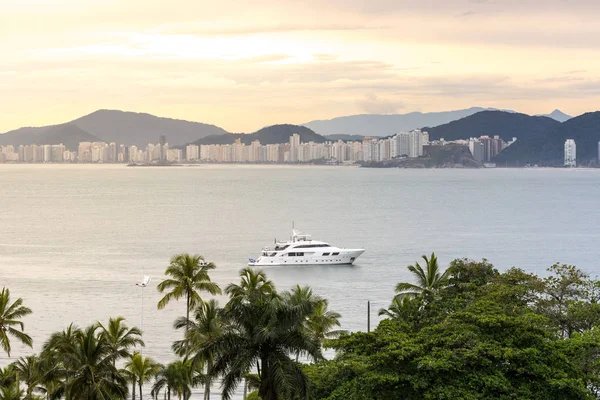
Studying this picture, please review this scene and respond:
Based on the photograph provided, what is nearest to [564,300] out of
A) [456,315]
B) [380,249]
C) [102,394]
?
[456,315]

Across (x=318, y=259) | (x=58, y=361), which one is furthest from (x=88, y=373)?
A: (x=318, y=259)

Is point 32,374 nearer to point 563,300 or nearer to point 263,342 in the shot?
point 263,342

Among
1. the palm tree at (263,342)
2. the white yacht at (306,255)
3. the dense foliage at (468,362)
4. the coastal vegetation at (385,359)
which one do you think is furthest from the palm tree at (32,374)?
the white yacht at (306,255)

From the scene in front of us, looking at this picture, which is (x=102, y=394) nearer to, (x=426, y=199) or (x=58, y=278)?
(x=58, y=278)

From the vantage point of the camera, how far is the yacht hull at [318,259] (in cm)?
7969

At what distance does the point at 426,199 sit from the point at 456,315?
155m

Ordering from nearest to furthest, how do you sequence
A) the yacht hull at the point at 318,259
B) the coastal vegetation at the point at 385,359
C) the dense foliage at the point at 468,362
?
the dense foliage at the point at 468,362, the coastal vegetation at the point at 385,359, the yacht hull at the point at 318,259

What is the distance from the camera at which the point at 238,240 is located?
98062 millimetres

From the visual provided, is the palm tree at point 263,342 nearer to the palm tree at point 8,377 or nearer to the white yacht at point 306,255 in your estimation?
the palm tree at point 8,377

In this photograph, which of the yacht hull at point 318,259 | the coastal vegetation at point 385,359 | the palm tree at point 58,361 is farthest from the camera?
the yacht hull at point 318,259

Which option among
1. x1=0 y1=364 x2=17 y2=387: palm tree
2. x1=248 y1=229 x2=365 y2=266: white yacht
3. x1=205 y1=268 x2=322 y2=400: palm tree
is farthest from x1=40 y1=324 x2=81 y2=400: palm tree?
x1=248 y1=229 x2=365 y2=266: white yacht

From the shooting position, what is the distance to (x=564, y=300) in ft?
91.7

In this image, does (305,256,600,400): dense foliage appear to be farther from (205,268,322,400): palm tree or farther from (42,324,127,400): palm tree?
(42,324,127,400): palm tree

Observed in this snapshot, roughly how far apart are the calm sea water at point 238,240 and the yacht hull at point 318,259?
1.17 m
